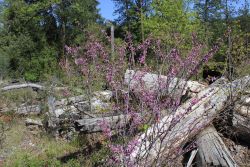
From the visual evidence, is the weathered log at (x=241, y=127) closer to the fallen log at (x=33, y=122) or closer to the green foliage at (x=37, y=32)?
the fallen log at (x=33, y=122)

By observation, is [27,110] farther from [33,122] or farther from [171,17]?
[171,17]

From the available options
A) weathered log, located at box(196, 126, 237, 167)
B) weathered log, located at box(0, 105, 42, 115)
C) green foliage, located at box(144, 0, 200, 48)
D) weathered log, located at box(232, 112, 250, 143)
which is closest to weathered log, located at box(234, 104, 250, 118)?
weathered log, located at box(232, 112, 250, 143)

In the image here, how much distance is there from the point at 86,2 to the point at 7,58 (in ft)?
31.9

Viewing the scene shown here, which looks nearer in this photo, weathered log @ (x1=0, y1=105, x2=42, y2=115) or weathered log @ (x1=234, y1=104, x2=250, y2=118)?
weathered log @ (x1=234, y1=104, x2=250, y2=118)

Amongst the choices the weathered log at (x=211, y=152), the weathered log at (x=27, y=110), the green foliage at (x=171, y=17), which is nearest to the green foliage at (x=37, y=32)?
the green foliage at (x=171, y=17)

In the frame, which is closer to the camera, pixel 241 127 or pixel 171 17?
pixel 241 127

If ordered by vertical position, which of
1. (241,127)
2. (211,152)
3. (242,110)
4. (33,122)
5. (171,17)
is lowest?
(33,122)

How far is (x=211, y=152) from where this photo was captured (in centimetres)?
583

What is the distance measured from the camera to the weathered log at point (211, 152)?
5.63m

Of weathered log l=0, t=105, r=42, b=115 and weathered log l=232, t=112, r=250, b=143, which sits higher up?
weathered log l=232, t=112, r=250, b=143

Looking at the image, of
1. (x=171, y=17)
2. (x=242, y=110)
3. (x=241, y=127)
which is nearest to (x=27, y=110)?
(x=242, y=110)

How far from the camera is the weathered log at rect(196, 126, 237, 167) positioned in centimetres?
563

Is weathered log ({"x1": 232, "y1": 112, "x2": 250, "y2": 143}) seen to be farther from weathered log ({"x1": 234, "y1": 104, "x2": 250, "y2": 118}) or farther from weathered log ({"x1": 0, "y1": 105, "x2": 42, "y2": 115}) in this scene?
weathered log ({"x1": 0, "y1": 105, "x2": 42, "y2": 115})

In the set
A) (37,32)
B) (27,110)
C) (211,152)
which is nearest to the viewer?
(211,152)
